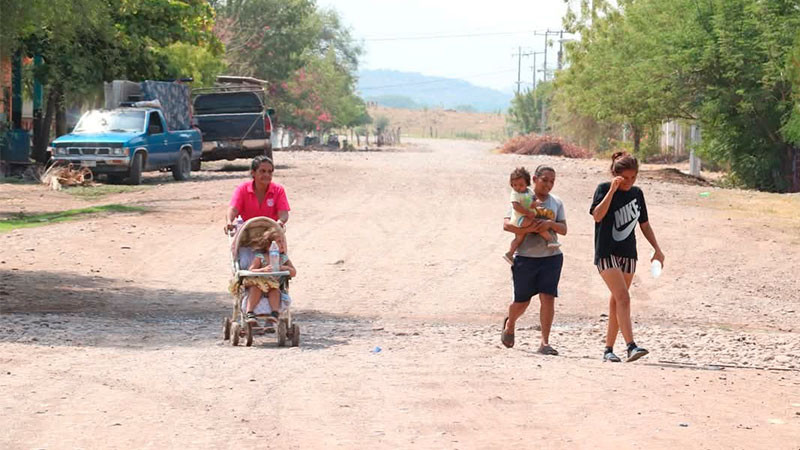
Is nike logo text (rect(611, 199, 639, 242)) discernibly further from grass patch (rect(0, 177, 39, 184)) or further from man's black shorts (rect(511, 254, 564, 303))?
grass patch (rect(0, 177, 39, 184))

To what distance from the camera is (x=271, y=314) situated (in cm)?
1075

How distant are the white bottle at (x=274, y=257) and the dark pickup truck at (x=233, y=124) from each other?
2348 cm

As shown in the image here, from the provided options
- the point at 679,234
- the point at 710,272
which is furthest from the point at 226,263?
the point at 679,234

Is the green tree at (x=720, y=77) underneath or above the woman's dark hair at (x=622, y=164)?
above

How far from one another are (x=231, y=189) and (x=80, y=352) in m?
17.6

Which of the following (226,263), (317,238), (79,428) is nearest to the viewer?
(79,428)

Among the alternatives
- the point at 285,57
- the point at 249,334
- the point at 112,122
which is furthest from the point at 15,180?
the point at 285,57

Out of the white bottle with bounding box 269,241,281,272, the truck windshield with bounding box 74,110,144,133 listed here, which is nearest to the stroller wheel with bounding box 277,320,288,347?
the white bottle with bounding box 269,241,281,272

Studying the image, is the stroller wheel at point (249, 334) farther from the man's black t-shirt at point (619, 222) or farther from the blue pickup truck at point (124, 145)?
the blue pickup truck at point (124, 145)

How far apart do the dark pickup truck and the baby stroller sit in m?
23.3

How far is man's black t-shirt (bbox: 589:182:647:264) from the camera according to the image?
9961 millimetres

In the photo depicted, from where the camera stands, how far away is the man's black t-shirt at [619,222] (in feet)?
32.7

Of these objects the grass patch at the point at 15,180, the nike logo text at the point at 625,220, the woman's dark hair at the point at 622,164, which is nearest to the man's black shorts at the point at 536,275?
the nike logo text at the point at 625,220

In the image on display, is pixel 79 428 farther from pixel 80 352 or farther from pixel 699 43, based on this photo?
pixel 699 43
